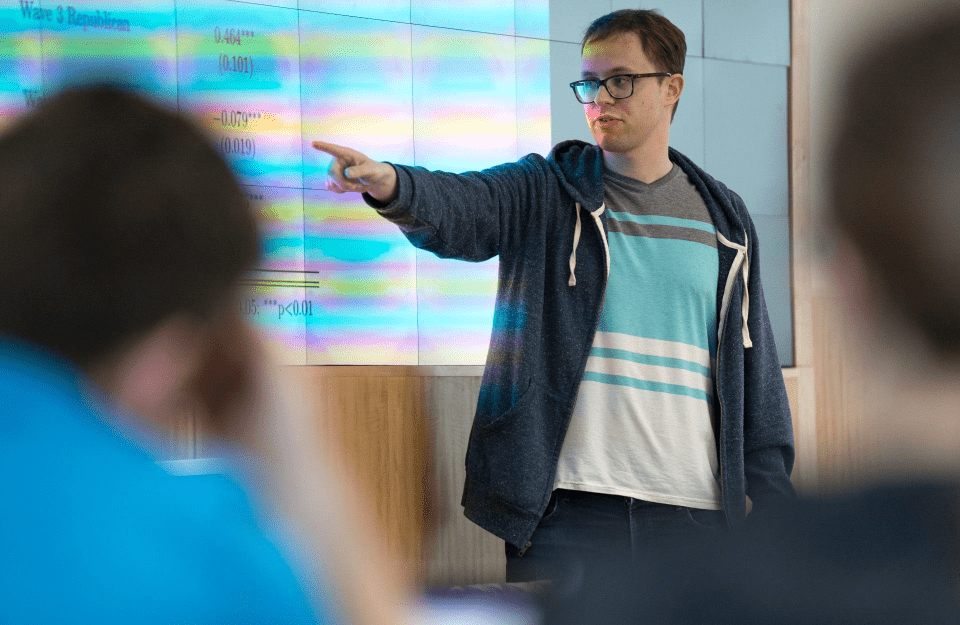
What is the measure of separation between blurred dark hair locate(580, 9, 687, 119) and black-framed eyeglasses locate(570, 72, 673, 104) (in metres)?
0.06

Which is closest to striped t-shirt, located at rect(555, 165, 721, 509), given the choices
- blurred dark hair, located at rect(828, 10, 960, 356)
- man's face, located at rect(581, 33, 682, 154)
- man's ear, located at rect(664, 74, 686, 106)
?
man's face, located at rect(581, 33, 682, 154)

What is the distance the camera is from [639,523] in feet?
6.22

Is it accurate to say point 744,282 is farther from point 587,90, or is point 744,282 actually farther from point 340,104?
point 340,104

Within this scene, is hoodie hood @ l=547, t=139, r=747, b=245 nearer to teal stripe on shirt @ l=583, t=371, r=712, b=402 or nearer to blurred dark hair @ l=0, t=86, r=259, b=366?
teal stripe on shirt @ l=583, t=371, r=712, b=402

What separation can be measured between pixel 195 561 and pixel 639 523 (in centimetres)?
141

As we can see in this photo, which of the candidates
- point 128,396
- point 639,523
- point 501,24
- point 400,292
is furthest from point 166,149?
point 501,24

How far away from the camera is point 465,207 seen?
189 centimetres

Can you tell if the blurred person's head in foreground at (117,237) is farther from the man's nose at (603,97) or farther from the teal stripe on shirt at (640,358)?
the man's nose at (603,97)

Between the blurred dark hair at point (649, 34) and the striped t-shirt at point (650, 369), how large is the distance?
0.98 feet

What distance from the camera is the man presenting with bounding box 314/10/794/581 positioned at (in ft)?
6.20

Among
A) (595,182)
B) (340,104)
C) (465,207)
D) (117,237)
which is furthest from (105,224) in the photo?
(340,104)

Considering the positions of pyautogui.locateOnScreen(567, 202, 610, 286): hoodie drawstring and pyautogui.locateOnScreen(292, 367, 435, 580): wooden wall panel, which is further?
pyautogui.locateOnScreen(292, 367, 435, 580): wooden wall panel

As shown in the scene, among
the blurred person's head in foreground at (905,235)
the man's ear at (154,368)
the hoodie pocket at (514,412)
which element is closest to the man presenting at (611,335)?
the hoodie pocket at (514,412)

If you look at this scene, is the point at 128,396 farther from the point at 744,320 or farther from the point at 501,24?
the point at 501,24
